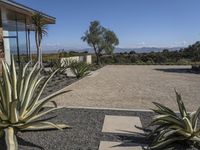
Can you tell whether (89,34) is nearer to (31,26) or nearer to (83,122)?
(31,26)

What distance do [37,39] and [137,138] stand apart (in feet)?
43.9

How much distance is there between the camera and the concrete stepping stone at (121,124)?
550 centimetres

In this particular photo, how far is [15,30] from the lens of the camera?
16.2 metres

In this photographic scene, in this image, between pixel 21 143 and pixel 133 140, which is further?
pixel 133 140

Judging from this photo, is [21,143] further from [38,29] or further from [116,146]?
[38,29]

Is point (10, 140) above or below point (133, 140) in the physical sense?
above

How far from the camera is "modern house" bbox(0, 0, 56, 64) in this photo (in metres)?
13.3

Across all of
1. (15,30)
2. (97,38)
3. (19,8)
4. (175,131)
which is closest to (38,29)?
(15,30)

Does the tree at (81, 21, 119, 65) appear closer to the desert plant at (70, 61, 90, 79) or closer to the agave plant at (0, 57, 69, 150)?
the desert plant at (70, 61, 90, 79)

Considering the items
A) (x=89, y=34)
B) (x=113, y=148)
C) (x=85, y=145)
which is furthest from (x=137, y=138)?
(x=89, y=34)

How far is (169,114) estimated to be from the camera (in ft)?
15.9

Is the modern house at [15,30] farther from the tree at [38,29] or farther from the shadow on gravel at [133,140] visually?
the shadow on gravel at [133,140]

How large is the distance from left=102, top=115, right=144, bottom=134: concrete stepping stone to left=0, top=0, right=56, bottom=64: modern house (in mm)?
8018

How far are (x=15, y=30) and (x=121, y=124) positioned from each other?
12277mm
